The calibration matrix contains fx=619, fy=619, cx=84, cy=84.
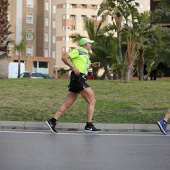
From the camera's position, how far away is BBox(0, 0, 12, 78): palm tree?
27906 millimetres

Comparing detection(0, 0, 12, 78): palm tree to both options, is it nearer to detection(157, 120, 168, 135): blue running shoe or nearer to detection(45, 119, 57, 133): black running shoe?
detection(45, 119, 57, 133): black running shoe

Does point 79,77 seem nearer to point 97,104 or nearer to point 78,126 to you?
point 78,126

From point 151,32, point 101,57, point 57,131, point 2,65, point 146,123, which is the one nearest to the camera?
point 57,131

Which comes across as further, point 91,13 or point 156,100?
point 91,13

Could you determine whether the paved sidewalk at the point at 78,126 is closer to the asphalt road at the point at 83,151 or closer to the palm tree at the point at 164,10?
the asphalt road at the point at 83,151

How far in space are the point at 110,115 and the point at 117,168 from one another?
7344 millimetres

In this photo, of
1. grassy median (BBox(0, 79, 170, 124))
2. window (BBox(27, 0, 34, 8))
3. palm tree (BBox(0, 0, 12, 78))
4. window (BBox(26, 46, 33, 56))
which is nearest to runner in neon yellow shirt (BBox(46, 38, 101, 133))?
grassy median (BBox(0, 79, 170, 124))

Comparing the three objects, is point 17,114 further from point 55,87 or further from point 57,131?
point 55,87

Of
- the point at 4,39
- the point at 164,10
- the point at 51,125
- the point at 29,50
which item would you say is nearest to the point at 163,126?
the point at 51,125

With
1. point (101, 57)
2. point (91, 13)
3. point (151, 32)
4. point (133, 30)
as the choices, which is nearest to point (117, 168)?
point (133, 30)

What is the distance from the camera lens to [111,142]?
10375 mm

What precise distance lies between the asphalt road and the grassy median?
2124mm

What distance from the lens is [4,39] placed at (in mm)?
29969

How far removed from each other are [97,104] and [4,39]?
47.7 ft
